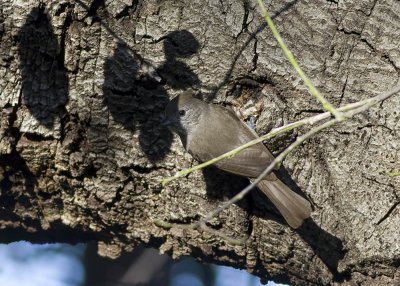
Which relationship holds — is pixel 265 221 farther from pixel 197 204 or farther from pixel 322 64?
pixel 322 64

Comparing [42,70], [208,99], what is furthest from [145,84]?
[42,70]

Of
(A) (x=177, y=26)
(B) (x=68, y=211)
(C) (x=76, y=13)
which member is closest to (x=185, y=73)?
(A) (x=177, y=26)

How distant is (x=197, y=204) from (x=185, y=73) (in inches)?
28.7

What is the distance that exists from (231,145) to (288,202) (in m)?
0.90

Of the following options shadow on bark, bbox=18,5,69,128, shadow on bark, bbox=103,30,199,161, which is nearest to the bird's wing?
shadow on bark, bbox=103,30,199,161

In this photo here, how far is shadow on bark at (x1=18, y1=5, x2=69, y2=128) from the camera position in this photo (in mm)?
3639

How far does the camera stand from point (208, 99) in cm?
370

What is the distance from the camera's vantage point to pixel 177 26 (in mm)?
3553

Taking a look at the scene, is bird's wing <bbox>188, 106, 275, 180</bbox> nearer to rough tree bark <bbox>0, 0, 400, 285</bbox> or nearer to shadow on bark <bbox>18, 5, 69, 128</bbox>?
rough tree bark <bbox>0, 0, 400, 285</bbox>

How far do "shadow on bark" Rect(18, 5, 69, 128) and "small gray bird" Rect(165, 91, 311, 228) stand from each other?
0.60 m

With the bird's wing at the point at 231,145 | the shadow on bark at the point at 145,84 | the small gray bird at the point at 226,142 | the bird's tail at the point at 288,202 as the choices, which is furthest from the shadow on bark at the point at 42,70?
the bird's tail at the point at 288,202

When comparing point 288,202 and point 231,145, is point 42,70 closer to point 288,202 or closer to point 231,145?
point 231,145

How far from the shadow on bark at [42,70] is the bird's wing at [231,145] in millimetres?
782

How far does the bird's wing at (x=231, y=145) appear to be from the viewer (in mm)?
3918
